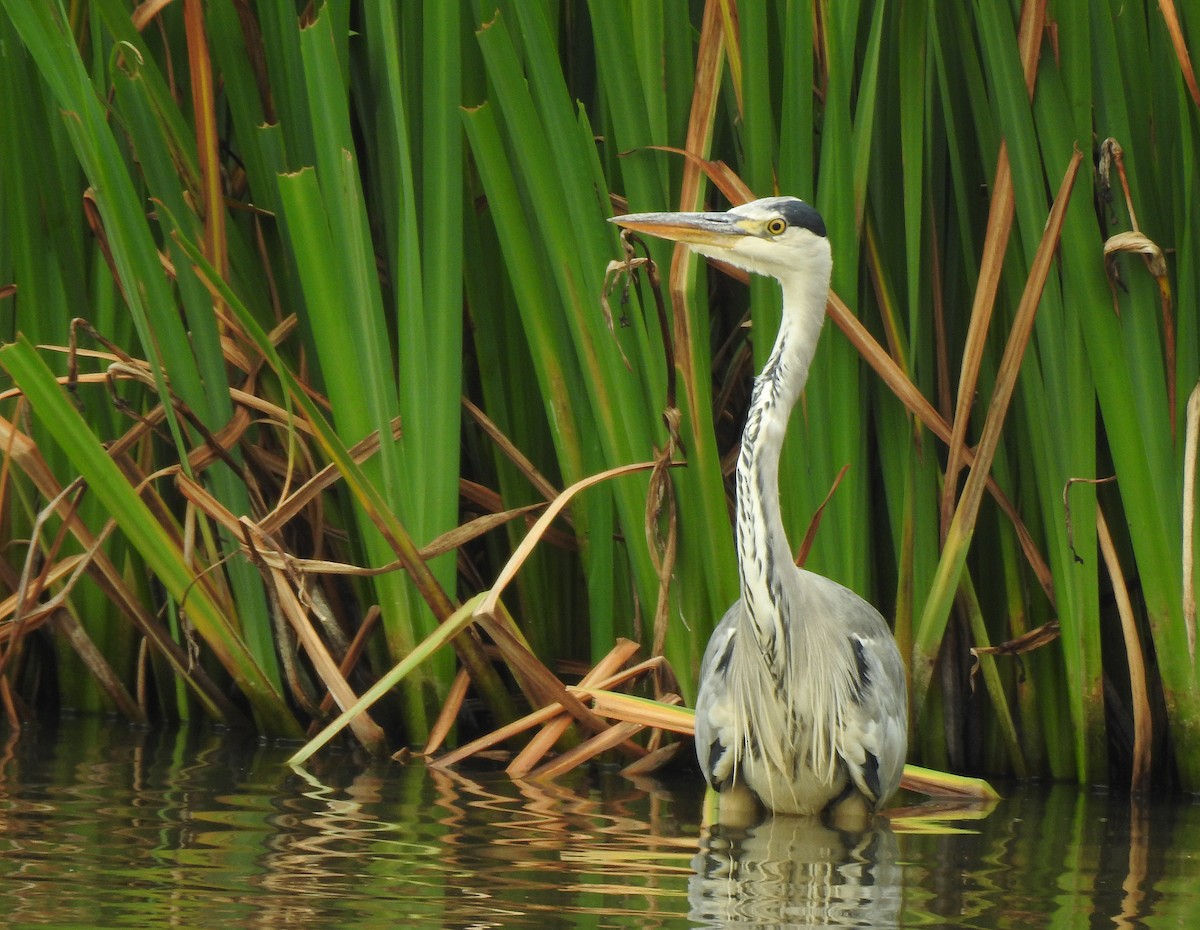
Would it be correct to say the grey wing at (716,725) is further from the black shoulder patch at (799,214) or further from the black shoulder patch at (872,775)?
the black shoulder patch at (799,214)

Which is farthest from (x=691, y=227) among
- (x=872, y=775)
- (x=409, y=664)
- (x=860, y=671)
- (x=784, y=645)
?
(x=872, y=775)

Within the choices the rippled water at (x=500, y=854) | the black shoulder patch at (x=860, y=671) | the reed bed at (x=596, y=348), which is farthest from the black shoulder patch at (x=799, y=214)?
the rippled water at (x=500, y=854)

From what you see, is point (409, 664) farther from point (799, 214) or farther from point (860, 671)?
point (799, 214)

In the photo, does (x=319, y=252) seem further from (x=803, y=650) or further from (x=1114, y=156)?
(x=1114, y=156)

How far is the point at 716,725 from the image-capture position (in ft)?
12.8

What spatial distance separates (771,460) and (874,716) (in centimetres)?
71

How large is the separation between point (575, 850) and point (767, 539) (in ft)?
2.96

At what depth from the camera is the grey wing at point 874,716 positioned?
152 inches

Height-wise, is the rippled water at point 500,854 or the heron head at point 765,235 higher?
the heron head at point 765,235

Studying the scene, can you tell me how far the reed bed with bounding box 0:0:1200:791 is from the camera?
3.91 metres

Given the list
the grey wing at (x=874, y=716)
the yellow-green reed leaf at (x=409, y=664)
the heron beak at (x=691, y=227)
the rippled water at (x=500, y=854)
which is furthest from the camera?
the yellow-green reed leaf at (x=409, y=664)

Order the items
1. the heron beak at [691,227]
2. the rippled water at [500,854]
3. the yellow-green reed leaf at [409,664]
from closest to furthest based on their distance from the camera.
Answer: the rippled water at [500,854]
the heron beak at [691,227]
the yellow-green reed leaf at [409,664]

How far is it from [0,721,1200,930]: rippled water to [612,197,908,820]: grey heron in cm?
13

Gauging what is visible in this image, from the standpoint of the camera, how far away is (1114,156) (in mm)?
3854
